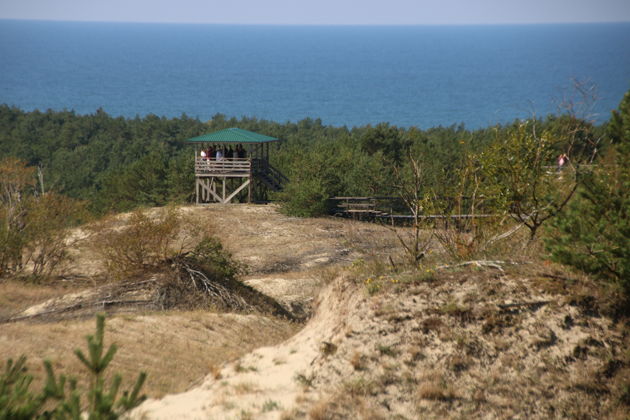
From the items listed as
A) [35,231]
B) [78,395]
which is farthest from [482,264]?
[35,231]

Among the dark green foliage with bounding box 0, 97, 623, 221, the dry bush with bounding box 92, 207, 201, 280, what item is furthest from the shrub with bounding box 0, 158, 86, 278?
the dark green foliage with bounding box 0, 97, 623, 221

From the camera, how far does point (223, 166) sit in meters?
48.8

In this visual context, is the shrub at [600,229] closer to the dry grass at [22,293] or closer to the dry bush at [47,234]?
the dry grass at [22,293]

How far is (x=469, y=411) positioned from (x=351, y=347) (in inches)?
98.7

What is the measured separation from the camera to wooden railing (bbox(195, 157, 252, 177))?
48.7 metres

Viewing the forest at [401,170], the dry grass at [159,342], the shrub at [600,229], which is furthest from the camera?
the dry grass at [159,342]

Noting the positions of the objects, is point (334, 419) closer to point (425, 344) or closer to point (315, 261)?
point (425, 344)

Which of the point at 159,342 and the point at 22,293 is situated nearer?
the point at 159,342

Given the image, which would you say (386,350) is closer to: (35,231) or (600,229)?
(600,229)

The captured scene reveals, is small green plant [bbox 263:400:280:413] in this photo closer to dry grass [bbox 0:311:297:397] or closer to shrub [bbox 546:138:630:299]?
dry grass [bbox 0:311:297:397]

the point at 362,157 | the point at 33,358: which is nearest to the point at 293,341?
the point at 33,358

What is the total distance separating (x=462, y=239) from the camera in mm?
17391

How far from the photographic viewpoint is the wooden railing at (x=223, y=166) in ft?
160

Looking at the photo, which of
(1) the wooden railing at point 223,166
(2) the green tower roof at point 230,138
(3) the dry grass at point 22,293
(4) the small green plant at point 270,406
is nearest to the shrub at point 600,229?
(4) the small green plant at point 270,406
